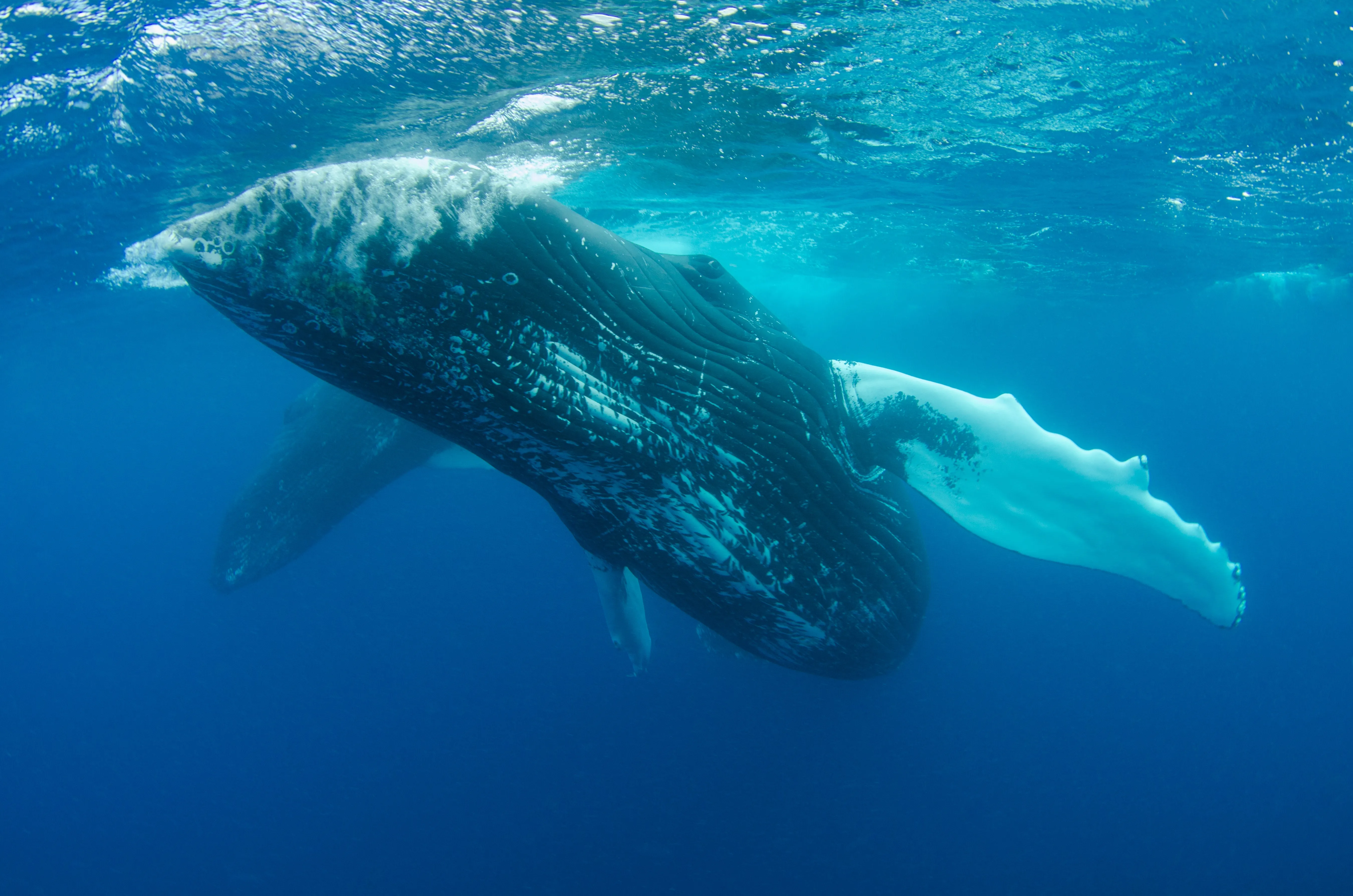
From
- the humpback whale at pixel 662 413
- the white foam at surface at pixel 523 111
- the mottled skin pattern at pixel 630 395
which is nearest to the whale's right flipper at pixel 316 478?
the white foam at surface at pixel 523 111

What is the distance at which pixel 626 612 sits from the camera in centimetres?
570

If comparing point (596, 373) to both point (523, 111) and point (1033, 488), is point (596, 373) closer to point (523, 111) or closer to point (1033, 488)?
point (1033, 488)

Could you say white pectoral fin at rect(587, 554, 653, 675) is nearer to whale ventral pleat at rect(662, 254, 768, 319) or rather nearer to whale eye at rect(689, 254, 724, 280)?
whale ventral pleat at rect(662, 254, 768, 319)

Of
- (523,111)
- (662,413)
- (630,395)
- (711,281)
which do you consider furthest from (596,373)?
(523,111)

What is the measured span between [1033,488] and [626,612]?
135 inches

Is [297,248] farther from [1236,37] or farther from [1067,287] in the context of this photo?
[1067,287]

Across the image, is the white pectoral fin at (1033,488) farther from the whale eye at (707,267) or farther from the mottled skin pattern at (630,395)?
the whale eye at (707,267)

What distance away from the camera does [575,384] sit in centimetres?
291

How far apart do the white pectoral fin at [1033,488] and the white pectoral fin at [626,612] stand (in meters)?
2.37

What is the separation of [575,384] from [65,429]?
9362 centimetres

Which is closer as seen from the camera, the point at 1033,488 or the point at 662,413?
the point at 662,413

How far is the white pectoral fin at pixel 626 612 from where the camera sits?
5305mm

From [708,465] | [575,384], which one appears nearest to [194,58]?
[575,384]

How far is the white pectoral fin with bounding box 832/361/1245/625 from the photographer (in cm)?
431
